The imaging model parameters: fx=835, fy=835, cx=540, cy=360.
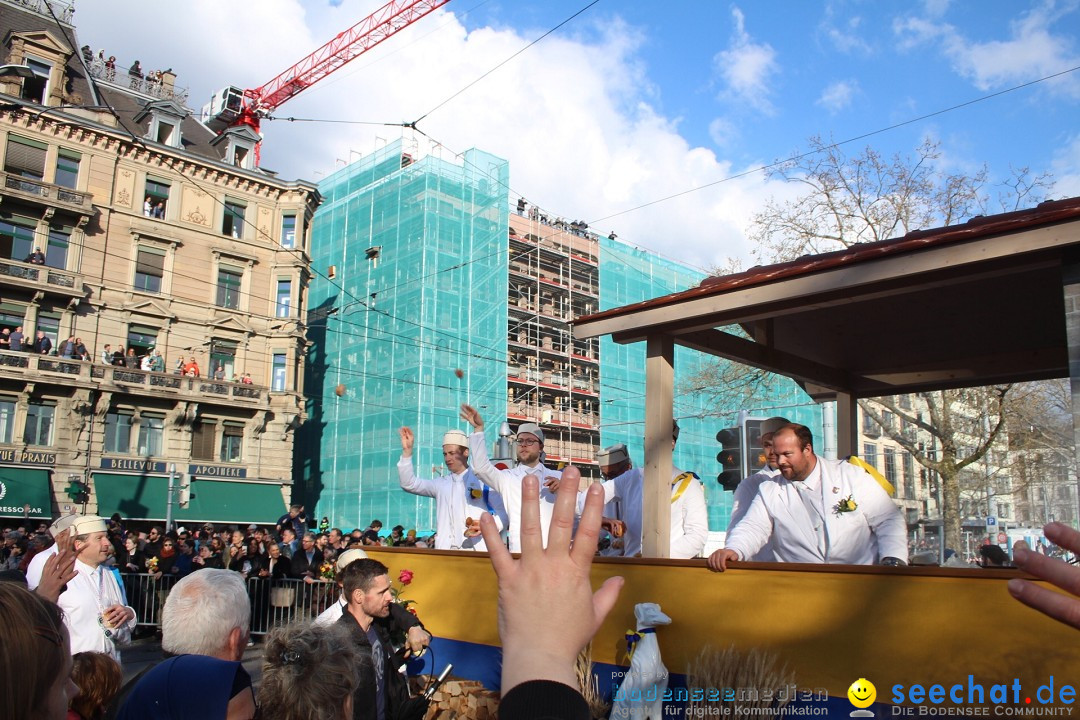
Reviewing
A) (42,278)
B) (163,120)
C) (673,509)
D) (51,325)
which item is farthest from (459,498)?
(163,120)

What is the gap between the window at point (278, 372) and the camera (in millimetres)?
38406

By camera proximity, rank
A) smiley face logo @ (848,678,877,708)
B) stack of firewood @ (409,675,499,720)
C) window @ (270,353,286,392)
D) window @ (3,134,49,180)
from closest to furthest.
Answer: smiley face logo @ (848,678,877,708)
stack of firewood @ (409,675,499,720)
window @ (3,134,49,180)
window @ (270,353,286,392)

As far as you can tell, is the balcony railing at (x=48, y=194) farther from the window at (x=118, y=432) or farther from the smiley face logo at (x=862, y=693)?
the smiley face logo at (x=862, y=693)

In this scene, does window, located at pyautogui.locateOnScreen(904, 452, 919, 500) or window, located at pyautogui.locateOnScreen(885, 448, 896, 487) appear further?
window, located at pyautogui.locateOnScreen(904, 452, 919, 500)

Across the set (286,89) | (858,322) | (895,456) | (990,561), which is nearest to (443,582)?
(858,322)

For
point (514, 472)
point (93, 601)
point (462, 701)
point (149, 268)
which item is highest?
point (149, 268)

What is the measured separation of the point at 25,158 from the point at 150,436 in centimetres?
1190

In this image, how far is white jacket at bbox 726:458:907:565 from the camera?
17.9 feet

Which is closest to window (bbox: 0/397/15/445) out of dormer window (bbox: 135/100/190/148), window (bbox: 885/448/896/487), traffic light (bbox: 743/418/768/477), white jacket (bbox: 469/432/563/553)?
dormer window (bbox: 135/100/190/148)

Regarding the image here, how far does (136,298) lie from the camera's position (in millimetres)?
34531

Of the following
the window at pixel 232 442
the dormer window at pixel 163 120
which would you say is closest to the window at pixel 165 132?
the dormer window at pixel 163 120

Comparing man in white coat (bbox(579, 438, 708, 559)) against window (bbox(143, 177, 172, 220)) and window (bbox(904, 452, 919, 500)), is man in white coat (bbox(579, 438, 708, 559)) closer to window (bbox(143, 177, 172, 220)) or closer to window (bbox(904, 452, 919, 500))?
window (bbox(143, 177, 172, 220))

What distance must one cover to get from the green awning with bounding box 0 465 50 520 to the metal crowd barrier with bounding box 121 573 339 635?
17940 mm

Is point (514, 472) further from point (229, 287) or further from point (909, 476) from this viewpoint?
point (909, 476)
